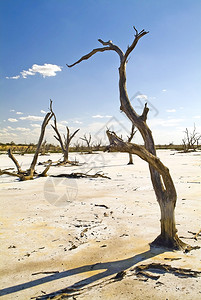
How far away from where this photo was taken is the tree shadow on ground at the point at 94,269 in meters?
1.81

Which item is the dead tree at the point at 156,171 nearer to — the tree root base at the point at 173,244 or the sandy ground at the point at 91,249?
the tree root base at the point at 173,244

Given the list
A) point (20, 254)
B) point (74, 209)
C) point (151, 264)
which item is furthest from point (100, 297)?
point (74, 209)

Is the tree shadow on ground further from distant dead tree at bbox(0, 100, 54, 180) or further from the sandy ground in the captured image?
distant dead tree at bbox(0, 100, 54, 180)

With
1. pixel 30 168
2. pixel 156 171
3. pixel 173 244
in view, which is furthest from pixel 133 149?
pixel 30 168

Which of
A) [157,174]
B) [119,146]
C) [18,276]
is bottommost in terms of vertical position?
[18,276]

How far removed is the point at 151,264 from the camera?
2035mm

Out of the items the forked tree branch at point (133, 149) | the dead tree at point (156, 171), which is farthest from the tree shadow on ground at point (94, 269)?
the forked tree branch at point (133, 149)

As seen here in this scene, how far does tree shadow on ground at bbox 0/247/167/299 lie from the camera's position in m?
1.81

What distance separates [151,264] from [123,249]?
0.49m

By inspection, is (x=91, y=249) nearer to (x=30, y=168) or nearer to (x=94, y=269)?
(x=94, y=269)

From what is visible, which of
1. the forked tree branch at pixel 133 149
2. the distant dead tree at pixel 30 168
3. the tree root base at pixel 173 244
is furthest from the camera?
the distant dead tree at pixel 30 168

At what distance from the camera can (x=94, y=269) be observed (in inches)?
81.4

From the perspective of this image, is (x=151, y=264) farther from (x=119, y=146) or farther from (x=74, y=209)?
(x=74, y=209)

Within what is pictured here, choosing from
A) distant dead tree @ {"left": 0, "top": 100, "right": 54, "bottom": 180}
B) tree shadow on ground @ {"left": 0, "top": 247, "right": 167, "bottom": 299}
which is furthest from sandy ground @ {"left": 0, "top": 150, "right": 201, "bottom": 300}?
distant dead tree @ {"left": 0, "top": 100, "right": 54, "bottom": 180}
